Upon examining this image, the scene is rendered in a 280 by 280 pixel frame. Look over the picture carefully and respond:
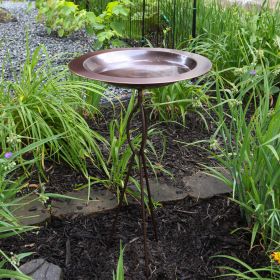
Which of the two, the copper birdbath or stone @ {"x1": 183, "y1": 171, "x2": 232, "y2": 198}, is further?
stone @ {"x1": 183, "y1": 171, "x2": 232, "y2": 198}

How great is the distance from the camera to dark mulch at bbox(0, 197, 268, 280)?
6.68ft

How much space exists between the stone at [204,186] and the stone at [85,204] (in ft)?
1.35

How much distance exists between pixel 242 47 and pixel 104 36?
140 centimetres

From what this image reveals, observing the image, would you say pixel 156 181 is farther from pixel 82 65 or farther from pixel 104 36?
pixel 104 36

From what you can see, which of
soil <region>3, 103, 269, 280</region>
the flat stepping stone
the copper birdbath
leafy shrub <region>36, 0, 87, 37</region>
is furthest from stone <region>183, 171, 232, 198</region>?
the flat stepping stone

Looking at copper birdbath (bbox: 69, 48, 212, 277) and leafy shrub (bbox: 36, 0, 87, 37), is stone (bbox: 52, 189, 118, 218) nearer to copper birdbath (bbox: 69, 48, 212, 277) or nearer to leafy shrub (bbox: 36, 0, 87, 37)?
copper birdbath (bbox: 69, 48, 212, 277)

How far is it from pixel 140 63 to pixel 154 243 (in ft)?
2.66

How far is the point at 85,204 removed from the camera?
2371 mm

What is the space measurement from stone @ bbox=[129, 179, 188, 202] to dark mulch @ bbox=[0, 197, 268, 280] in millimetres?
46

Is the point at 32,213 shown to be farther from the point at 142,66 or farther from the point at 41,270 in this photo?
the point at 142,66

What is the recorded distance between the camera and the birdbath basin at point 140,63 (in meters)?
1.90

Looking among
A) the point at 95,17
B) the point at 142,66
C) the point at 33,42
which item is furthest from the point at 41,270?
the point at 33,42

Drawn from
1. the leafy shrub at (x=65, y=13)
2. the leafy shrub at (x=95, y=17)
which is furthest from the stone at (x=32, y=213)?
the leafy shrub at (x=65, y=13)

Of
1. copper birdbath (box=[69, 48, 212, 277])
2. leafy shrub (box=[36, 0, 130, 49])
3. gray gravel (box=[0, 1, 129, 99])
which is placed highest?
copper birdbath (box=[69, 48, 212, 277])
